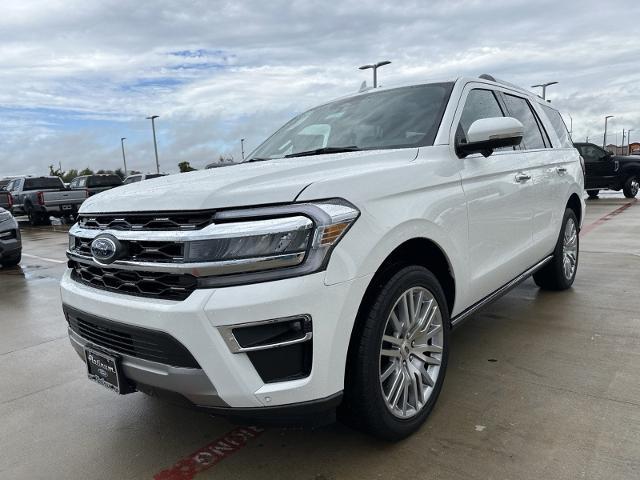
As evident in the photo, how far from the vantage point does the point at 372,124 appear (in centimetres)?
340

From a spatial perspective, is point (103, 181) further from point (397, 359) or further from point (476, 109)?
point (397, 359)

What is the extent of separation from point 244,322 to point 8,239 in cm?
823

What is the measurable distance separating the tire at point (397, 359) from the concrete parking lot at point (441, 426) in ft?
0.66

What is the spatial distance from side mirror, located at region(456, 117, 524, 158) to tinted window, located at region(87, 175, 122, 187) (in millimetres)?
20352

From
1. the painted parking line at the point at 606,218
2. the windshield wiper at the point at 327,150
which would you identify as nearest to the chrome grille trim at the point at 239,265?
the windshield wiper at the point at 327,150

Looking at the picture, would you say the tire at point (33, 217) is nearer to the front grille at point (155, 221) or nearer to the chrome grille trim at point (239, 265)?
the front grille at point (155, 221)

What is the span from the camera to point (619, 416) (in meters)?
2.77

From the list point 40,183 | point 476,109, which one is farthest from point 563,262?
point 40,183

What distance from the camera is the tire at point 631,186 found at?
17.2m

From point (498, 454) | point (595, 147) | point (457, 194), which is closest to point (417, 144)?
point (457, 194)

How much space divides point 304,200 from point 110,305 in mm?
986

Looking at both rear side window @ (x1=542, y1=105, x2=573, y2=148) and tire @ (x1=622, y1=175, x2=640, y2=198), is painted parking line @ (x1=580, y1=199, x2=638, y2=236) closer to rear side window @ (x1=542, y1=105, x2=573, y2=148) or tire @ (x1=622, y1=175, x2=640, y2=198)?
tire @ (x1=622, y1=175, x2=640, y2=198)

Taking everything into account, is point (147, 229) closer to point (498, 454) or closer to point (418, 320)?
point (418, 320)

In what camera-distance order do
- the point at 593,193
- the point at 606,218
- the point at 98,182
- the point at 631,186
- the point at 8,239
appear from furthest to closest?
the point at 98,182
the point at 593,193
the point at 631,186
the point at 606,218
the point at 8,239
